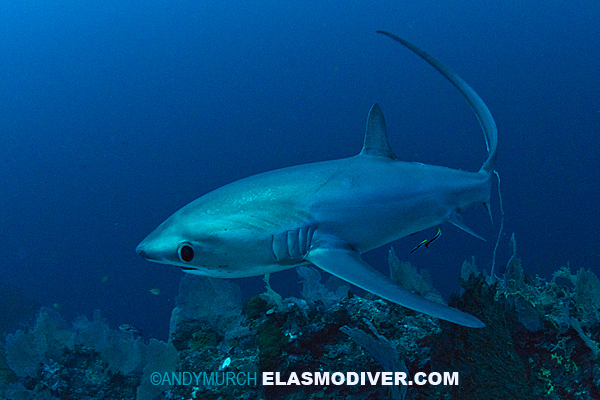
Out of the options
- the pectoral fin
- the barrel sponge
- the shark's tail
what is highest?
the shark's tail

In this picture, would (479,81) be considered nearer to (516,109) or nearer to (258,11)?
(516,109)

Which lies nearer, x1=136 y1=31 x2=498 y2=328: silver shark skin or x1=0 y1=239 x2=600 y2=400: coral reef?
x1=136 y1=31 x2=498 y2=328: silver shark skin

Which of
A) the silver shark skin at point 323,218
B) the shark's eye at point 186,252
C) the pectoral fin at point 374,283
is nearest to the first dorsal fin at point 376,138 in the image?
the silver shark skin at point 323,218

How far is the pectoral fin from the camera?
1.93 metres

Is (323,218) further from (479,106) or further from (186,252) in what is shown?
(479,106)

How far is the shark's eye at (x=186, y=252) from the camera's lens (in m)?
1.95

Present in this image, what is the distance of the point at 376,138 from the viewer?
2.81m

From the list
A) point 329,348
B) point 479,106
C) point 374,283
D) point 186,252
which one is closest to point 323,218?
point 374,283

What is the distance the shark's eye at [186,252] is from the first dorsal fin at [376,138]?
139cm

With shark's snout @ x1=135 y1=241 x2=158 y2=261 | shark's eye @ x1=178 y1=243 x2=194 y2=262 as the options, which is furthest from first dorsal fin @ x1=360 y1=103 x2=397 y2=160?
shark's snout @ x1=135 y1=241 x2=158 y2=261

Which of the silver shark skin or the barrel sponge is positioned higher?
the silver shark skin

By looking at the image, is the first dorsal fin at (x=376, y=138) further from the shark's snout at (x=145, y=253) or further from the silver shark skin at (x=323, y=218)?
the shark's snout at (x=145, y=253)

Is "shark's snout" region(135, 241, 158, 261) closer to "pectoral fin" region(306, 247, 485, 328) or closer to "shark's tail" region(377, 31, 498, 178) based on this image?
"pectoral fin" region(306, 247, 485, 328)

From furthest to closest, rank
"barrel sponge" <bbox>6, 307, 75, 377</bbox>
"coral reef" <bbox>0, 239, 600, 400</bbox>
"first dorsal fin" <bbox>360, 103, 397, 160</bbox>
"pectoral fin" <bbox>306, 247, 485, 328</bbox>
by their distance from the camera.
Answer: "barrel sponge" <bbox>6, 307, 75, 377</bbox> → "coral reef" <bbox>0, 239, 600, 400</bbox> → "first dorsal fin" <bbox>360, 103, 397, 160</bbox> → "pectoral fin" <bbox>306, 247, 485, 328</bbox>
